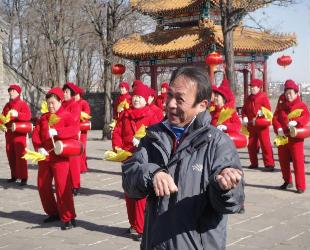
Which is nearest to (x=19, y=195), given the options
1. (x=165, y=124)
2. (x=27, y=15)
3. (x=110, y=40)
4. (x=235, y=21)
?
(x=165, y=124)

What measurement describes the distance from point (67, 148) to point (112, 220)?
112 cm

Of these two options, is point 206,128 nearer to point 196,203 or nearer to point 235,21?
point 196,203

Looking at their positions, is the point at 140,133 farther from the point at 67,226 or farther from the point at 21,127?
the point at 21,127

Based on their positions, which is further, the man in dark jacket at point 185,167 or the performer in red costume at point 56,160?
the performer in red costume at point 56,160

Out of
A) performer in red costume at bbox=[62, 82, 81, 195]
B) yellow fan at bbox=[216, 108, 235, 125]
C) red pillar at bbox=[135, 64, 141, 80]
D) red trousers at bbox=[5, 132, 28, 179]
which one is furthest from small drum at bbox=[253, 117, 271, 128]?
red pillar at bbox=[135, 64, 141, 80]

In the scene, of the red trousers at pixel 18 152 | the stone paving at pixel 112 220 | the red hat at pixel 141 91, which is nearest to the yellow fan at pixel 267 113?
the stone paving at pixel 112 220

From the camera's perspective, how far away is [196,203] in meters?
2.32

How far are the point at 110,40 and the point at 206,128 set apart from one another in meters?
15.1

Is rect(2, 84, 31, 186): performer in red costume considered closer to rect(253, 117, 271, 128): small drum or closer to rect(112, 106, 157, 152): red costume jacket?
rect(112, 106, 157, 152): red costume jacket

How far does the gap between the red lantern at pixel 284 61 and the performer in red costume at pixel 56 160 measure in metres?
13.0

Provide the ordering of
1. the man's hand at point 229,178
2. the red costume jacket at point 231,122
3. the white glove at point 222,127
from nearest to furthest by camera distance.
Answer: the man's hand at point 229,178, the white glove at point 222,127, the red costume jacket at point 231,122

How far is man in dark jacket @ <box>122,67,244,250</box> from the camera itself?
232 cm

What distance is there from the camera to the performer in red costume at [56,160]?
5.74 metres

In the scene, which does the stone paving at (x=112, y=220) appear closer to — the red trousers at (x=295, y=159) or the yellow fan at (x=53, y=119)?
the red trousers at (x=295, y=159)
